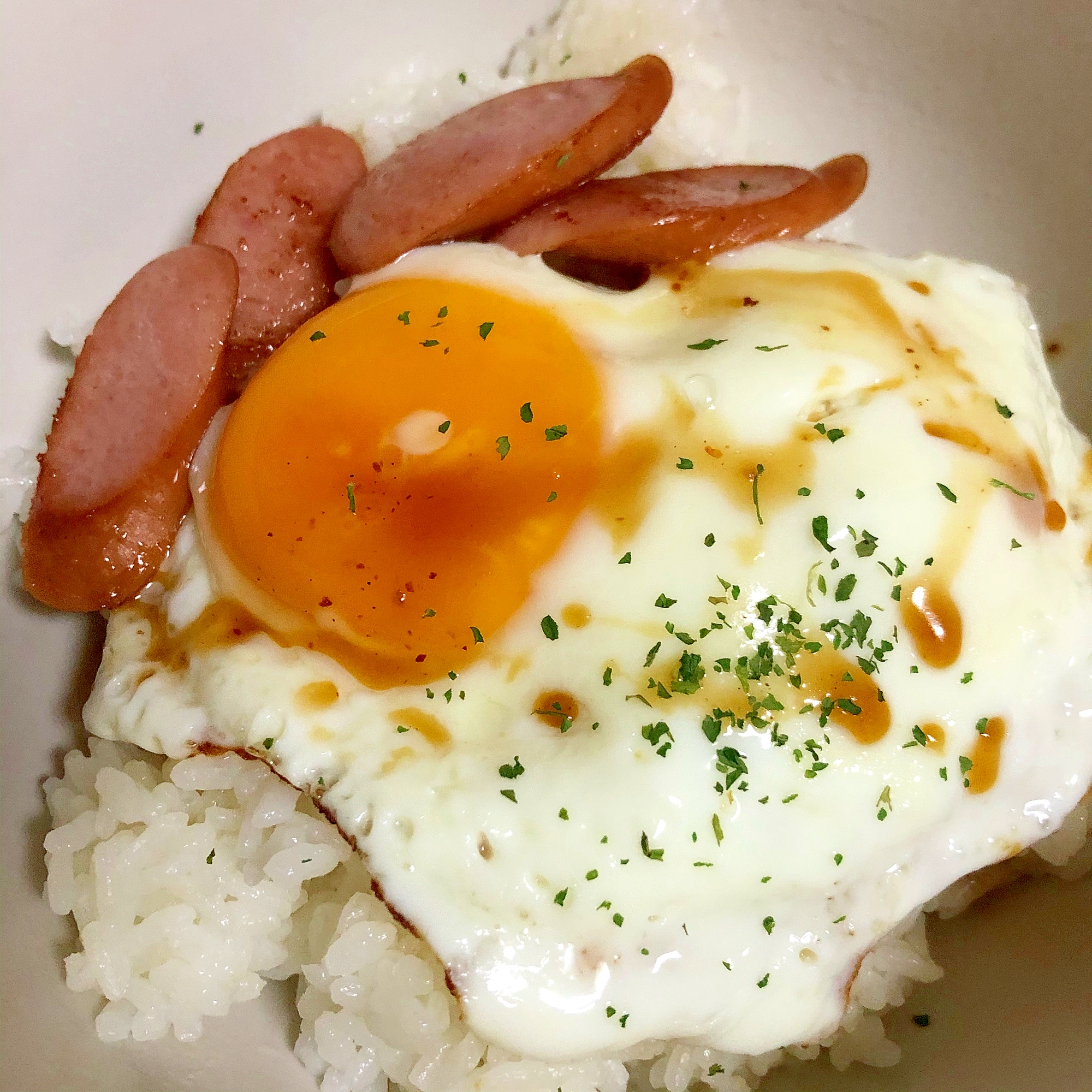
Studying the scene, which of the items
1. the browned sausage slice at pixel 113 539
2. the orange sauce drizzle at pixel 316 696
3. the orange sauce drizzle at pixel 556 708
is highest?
the browned sausage slice at pixel 113 539

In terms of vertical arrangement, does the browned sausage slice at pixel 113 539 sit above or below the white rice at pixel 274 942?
above

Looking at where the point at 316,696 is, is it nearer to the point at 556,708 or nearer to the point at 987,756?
the point at 556,708

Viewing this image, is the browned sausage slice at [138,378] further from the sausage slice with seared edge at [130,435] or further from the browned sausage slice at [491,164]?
the browned sausage slice at [491,164]

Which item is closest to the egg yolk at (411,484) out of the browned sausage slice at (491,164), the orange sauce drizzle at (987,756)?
the browned sausage slice at (491,164)

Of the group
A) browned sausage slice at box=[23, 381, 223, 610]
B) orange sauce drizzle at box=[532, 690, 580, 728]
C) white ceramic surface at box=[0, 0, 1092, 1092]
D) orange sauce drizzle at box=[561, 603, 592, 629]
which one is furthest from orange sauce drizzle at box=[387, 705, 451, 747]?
white ceramic surface at box=[0, 0, 1092, 1092]

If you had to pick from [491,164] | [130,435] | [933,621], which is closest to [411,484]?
[130,435]

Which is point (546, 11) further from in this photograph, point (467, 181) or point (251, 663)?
point (251, 663)

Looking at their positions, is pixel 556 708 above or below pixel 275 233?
below
